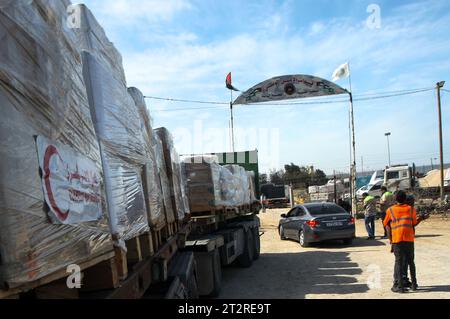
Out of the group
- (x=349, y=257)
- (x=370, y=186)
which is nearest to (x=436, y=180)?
(x=370, y=186)

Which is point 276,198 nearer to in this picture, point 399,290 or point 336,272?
point 336,272

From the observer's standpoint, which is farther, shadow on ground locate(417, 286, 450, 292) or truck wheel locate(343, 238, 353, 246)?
truck wheel locate(343, 238, 353, 246)

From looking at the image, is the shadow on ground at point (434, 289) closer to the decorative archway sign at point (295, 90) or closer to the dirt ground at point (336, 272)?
the dirt ground at point (336, 272)

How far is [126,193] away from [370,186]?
3784cm

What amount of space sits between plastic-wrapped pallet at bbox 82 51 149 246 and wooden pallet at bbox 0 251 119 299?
20 cm

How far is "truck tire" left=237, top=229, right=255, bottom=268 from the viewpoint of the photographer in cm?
1170

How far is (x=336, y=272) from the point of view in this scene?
10.0 m

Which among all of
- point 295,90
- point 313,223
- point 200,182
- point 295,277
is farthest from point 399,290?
point 295,90

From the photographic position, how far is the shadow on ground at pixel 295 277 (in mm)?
8324

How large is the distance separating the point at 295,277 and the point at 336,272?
0.93 metres

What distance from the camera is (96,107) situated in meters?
3.34

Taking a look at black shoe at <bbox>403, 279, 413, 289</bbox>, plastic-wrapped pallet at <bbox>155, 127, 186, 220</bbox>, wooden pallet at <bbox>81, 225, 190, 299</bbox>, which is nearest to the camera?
wooden pallet at <bbox>81, 225, 190, 299</bbox>

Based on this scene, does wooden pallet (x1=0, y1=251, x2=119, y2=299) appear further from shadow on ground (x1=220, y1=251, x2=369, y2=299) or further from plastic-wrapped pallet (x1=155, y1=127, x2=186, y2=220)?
shadow on ground (x1=220, y1=251, x2=369, y2=299)

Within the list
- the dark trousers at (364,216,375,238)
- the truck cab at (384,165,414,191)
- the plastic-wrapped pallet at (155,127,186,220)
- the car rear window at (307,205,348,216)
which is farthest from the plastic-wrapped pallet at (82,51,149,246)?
the truck cab at (384,165,414,191)
